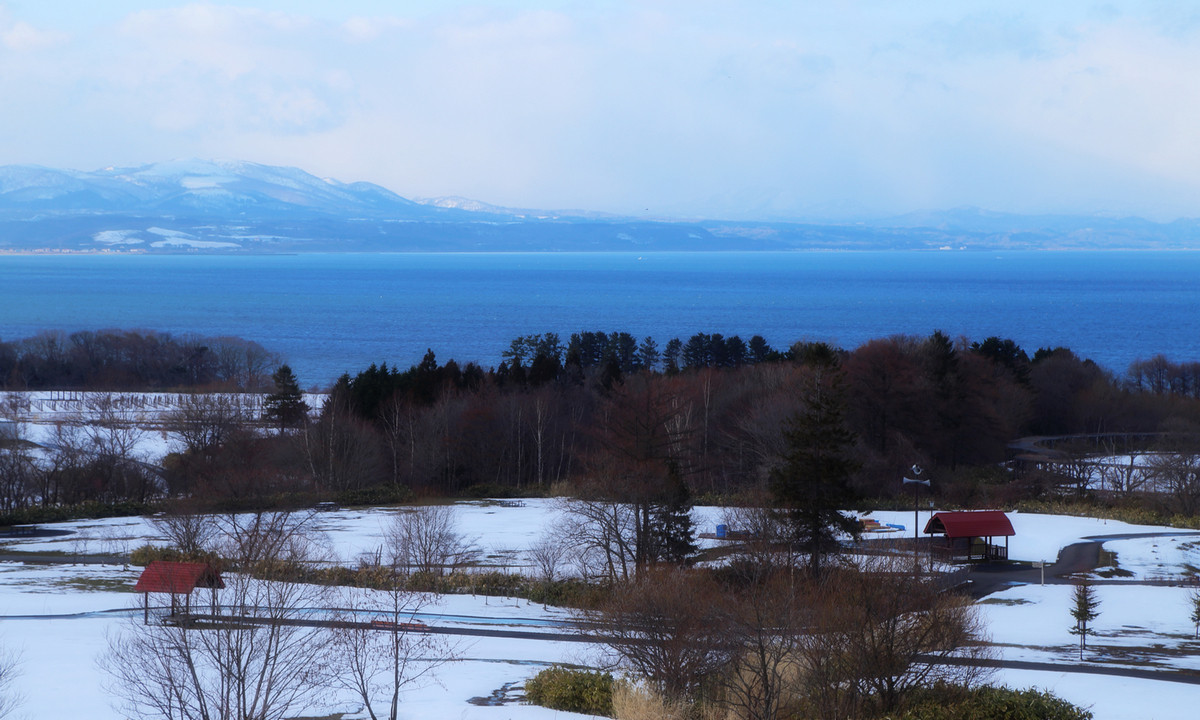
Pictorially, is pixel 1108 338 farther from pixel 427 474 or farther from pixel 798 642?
pixel 798 642

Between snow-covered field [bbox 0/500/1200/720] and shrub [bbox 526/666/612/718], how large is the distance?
340mm

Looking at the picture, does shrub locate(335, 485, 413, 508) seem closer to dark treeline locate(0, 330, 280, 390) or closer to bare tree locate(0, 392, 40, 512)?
bare tree locate(0, 392, 40, 512)

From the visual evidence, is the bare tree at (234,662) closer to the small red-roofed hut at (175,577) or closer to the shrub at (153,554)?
the small red-roofed hut at (175,577)

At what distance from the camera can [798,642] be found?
15.9m

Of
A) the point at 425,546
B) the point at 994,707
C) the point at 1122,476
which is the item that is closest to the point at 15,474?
the point at 425,546

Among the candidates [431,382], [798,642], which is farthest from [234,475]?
[798,642]

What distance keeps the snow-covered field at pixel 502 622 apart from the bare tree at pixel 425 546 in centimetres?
135

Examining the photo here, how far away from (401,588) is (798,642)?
9514 mm

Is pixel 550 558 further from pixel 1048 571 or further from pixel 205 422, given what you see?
pixel 205 422

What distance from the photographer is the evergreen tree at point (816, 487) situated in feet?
93.5

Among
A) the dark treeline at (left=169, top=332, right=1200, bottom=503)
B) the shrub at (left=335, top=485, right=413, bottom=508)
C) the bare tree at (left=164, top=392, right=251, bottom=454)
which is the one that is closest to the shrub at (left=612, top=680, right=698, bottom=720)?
the dark treeline at (left=169, top=332, right=1200, bottom=503)

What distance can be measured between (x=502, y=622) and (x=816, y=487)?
397 inches

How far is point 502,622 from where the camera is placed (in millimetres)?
24547

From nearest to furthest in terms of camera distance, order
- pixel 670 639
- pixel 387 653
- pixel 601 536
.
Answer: pixel 670 639 < pixel 387 653 < pixel 601 536
